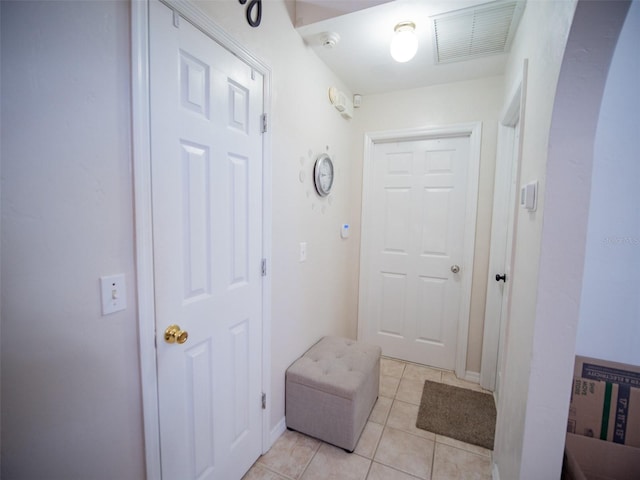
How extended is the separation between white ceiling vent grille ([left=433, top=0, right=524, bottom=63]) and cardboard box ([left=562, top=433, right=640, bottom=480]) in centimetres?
207

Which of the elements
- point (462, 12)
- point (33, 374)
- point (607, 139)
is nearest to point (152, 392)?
point (33, 374)

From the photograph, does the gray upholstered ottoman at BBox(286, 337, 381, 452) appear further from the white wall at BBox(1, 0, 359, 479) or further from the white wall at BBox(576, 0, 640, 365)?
the white wall at BBox(576, 0, 640, 365)

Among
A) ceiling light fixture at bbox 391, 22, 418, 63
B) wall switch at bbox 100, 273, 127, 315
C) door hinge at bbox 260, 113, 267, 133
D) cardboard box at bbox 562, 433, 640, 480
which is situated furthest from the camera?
ceiling light fixture at bbox 391, 22, 418, 63

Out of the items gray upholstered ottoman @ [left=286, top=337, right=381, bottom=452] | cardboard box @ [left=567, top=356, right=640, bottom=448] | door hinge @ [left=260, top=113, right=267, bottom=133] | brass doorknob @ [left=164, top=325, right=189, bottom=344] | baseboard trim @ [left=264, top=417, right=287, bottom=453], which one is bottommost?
baseboard trim @ [left=264, top=417, right=287, bottom=453]

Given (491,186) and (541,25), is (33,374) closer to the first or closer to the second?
(541,25)

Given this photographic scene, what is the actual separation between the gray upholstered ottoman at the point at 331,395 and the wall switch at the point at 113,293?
1179 mm

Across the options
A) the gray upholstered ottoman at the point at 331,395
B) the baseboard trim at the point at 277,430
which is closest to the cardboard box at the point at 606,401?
the gray upholstered ottoman at the point at 331,395

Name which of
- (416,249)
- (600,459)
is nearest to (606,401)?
(600,459)

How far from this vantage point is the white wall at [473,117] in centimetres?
227

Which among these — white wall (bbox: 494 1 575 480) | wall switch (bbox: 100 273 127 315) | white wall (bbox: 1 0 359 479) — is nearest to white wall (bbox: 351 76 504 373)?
white wall (bbox: 494 1 575 480)

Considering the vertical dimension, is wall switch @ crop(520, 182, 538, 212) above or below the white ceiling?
below

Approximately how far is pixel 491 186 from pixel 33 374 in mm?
2722

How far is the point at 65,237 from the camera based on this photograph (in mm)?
757

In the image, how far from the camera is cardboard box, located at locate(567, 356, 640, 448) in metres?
1.15
